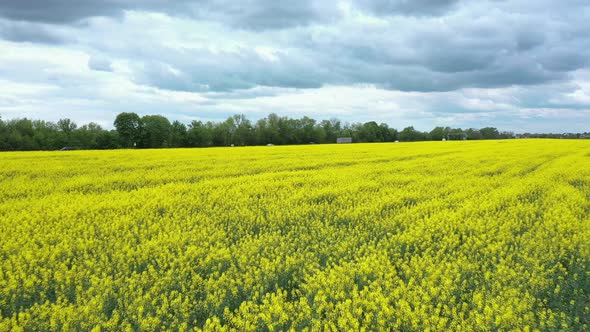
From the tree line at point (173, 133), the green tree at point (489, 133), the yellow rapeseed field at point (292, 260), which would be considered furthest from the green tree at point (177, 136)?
the green tree at point (489, 133)

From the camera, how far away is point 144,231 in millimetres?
7590

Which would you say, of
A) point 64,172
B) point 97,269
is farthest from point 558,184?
point 64,172

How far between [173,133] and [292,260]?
79561mm

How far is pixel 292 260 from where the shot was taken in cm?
590

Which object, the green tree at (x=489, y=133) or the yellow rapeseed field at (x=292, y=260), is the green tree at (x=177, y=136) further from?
the green tree at (x=489, y=133)

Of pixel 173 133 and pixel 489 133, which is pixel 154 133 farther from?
pixel 489 133

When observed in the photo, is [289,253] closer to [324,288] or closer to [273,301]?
[324,288]

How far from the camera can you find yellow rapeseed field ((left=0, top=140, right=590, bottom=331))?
14.5ft

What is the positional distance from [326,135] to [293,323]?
10561 centimetres

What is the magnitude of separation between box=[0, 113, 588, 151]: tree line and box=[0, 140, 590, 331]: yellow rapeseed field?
62.7 metres

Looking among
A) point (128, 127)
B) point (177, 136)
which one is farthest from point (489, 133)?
point (128, 127)

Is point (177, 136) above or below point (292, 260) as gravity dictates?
above

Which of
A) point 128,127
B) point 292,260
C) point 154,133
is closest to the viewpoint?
point 292,260

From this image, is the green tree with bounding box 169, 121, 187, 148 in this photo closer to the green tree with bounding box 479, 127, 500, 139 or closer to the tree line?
the tree line
